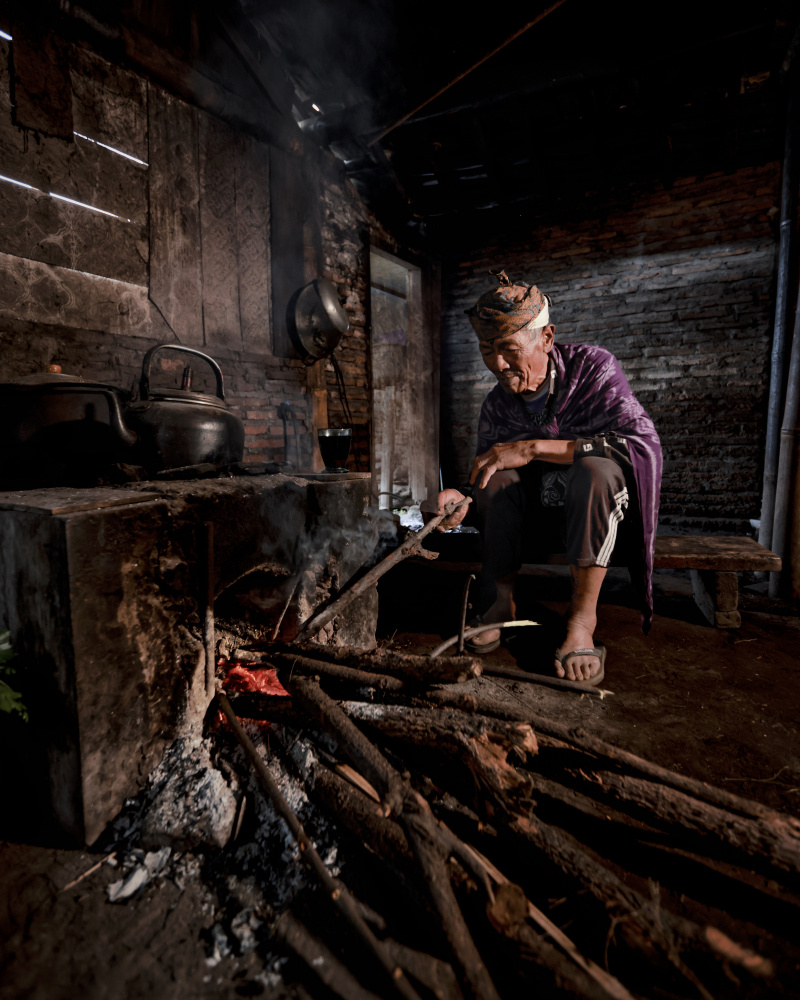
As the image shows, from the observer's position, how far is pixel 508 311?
2.75 m

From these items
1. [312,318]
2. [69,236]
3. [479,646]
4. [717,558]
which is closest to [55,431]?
[69,236]

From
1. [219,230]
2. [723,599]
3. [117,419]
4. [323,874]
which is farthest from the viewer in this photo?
[219,230]

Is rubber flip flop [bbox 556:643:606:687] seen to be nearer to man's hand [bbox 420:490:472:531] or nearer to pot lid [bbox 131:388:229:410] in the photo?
man's hand [bbox 420:490:472:531]

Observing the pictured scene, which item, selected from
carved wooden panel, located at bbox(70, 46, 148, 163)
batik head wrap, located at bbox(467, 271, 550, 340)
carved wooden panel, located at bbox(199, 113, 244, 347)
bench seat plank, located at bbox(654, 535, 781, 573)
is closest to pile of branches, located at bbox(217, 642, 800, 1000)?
bench seat plank, located at bbox(654, 535, 781, 573)

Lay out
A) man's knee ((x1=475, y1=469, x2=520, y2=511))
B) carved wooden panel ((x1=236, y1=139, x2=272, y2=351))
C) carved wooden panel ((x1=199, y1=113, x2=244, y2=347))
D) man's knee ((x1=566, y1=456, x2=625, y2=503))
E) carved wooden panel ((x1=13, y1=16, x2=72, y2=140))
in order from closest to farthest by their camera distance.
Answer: man's knee ((x1=566, y1=456, x2=625, y2=503)) < carved wooden panel ((x1=13, y1=16, x2=72, y2=140)) < man's knee ((x1=475, y1=469, x2=520, y2=511)) < carved wooden panel ((x1=199, y1=113, x2=244, y2=347)) < carved wooden panel ((x1=236, y1=139, x2=272, y2=351))

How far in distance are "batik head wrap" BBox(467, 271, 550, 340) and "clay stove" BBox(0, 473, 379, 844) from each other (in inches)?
71.7

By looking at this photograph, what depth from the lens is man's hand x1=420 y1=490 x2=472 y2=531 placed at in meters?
2.84

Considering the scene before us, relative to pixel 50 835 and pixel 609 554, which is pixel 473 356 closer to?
pixel 609 554

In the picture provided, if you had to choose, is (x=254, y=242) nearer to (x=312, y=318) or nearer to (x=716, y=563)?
(x=312, y=318)

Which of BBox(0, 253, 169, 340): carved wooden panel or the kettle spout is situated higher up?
BBox(0, 253, 169, 340): carved wooden panel

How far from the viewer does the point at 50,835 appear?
54.9 inches

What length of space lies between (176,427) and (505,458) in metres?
1.81

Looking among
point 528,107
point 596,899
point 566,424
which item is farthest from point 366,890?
point 528,107

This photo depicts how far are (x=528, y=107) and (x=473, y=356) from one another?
3.00 m
